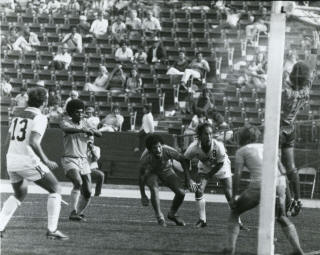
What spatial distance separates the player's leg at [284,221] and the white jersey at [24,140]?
2.93 metres

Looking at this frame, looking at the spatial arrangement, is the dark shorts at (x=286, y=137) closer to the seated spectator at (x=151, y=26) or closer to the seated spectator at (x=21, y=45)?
the seated spectator at (x=151, y=26)

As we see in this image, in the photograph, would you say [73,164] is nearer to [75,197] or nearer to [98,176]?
[75,197]

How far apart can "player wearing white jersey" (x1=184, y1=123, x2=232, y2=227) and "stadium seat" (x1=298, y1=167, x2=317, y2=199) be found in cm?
745

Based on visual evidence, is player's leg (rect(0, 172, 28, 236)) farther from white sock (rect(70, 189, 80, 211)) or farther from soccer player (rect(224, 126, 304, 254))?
soccer player (rect(224, 126, 304, 254))

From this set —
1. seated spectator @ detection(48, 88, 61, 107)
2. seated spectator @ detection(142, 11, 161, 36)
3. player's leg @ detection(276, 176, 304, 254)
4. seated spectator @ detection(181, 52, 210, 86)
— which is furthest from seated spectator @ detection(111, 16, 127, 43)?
player's leg @ detection(276, 176, 304, 254)

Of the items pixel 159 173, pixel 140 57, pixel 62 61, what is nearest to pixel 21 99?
pixel 62 61

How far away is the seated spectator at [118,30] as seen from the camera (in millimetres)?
27391

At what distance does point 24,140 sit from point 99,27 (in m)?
18.6

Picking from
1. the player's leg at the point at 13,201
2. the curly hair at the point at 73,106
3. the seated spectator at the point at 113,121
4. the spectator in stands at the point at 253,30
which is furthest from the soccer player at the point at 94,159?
the spectator in stands at the point at 253,30

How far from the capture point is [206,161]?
12422 mm

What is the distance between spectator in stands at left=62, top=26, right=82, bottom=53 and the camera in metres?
27.2

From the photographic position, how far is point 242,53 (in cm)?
2552

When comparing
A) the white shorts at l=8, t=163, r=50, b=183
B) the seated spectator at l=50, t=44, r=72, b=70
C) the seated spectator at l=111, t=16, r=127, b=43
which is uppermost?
the seated spectator at l=111, t=16, r=127, b=43

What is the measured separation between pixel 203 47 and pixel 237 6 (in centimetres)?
302
